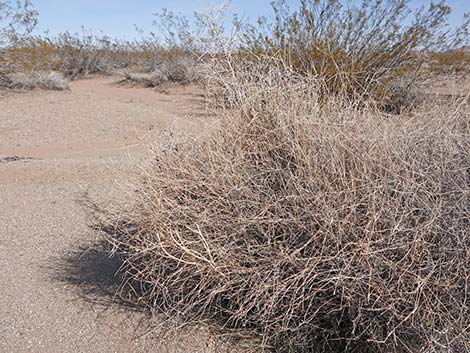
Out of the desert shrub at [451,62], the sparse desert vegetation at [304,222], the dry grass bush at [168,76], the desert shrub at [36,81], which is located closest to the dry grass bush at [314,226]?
the sparse desert vegetation at [304,222]

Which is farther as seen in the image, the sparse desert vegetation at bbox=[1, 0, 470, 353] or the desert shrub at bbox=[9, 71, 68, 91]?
the desert shrub at bbox=[9, 71, 68, 91]

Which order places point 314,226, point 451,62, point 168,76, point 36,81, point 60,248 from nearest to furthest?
point 314,226, point 60,248, point 451,62, point 36,81, point 168,76

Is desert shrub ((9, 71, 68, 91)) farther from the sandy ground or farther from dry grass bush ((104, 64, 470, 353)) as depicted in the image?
dry grass bush ((104, 64, 470, 353))

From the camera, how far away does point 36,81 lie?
18.4 meters

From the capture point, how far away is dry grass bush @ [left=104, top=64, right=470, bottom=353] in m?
2.71

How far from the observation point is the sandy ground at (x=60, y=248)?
349 centimetres

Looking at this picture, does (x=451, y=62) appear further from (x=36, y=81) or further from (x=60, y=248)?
(x=36, y=81)

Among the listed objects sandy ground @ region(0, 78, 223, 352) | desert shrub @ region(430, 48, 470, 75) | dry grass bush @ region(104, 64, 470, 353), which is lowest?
sandy ground @ region(0, 78, 223, 352)

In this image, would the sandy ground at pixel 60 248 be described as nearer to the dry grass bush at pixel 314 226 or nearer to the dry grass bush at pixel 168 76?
the dry grass bush at pixel 314 226

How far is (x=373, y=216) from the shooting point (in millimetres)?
2762

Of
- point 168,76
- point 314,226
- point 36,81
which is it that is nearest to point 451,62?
point 168,76

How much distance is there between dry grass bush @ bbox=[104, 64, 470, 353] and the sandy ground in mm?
437

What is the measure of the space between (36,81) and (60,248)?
15.1m

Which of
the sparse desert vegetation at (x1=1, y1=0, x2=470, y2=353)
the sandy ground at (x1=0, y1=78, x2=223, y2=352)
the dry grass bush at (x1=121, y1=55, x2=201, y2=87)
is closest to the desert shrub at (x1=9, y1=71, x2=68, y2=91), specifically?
the dry grass bush at (x1=121, y1=55, x2=201, y2=87)
